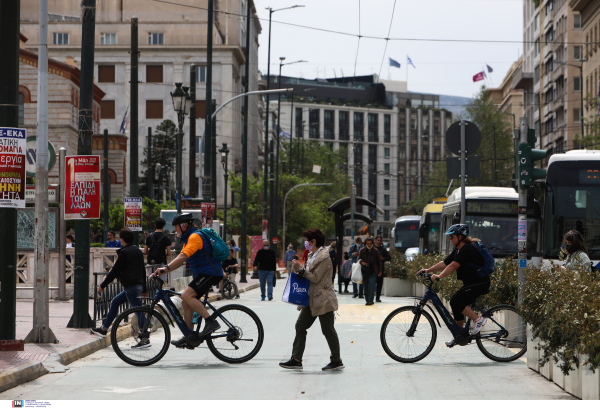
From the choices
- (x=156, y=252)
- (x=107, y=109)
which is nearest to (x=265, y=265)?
(x=156, y=252)

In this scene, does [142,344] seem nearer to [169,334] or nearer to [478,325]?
[169,334]

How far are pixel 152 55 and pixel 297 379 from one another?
78.2 meters

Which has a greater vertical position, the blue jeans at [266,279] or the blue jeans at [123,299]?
the blue jeans at [123,299]

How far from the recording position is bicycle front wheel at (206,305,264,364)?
35.3 ft

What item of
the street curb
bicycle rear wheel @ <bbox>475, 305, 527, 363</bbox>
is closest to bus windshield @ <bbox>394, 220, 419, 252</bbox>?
the street curb

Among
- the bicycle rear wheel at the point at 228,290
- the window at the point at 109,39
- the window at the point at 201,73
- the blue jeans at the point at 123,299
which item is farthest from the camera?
the window at the point at 109,39

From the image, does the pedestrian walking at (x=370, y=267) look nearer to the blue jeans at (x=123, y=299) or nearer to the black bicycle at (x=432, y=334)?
the blue jeans at (x=123, y=299)

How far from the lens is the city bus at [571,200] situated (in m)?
17.6

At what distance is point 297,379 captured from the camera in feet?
31.1

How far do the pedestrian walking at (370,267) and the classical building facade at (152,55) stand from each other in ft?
198

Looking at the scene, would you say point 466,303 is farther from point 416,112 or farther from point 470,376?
point 416,112

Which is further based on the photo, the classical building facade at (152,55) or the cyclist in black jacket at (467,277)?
the classical building facade at (152,55)

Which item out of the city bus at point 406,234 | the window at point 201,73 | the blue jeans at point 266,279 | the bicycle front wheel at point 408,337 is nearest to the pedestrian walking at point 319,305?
the bicycle front wheel at point 408,337

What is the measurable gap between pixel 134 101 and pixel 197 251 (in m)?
12.1
